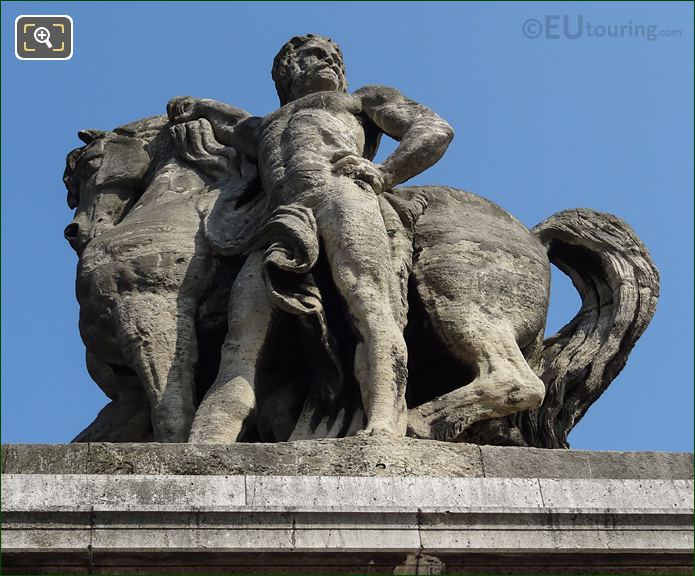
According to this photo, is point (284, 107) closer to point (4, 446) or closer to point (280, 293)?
point (280, 293)

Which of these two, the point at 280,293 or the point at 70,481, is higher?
the point at 280,293

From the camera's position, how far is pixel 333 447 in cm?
838

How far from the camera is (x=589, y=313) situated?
1062 cm

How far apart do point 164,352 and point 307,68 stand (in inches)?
99.3

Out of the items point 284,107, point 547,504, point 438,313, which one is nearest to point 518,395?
point 438,313

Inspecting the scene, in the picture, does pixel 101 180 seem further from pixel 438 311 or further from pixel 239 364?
pixel 438 311

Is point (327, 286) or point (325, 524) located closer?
point (325, 524)

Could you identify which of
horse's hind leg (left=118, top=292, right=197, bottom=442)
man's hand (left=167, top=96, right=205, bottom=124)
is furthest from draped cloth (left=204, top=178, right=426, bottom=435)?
man's hand (left=167, top=96, right=205, bottom=124)

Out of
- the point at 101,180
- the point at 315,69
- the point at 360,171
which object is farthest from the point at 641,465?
the point at 101,180

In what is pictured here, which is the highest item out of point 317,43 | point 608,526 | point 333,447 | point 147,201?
point 317,43

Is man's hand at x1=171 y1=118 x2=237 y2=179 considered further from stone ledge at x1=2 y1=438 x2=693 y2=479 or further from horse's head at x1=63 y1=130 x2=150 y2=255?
stone ledge at x1=2 y1=438 x2=693 y2=479

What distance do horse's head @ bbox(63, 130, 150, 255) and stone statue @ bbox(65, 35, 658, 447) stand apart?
18 mm

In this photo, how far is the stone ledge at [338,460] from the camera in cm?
817

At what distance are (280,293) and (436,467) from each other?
157 centimetres
